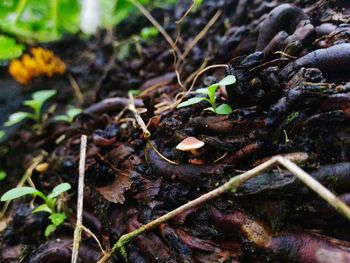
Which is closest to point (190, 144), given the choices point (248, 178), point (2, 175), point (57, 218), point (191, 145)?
point (191, 145)

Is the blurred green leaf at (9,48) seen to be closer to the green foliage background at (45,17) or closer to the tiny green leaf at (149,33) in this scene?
the green foliage background at (45,17)

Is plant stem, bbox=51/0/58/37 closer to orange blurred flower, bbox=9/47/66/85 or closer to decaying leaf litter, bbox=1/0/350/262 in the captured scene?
orange blurred flower, bbox=9/47/66/85

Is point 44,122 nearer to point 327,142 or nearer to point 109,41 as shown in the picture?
point 109,41

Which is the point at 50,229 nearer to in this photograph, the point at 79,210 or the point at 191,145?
the point at 79,210

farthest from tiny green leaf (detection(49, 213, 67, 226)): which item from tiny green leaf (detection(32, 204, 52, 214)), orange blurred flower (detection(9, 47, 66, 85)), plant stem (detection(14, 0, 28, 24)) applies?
plant stem (detection(14, 0, 28, 24))

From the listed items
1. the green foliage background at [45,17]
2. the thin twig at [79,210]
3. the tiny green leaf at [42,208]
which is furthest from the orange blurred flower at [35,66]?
the tiny green leaf at [42,208]

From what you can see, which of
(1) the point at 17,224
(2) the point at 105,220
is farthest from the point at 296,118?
(1) the point at 17,224
